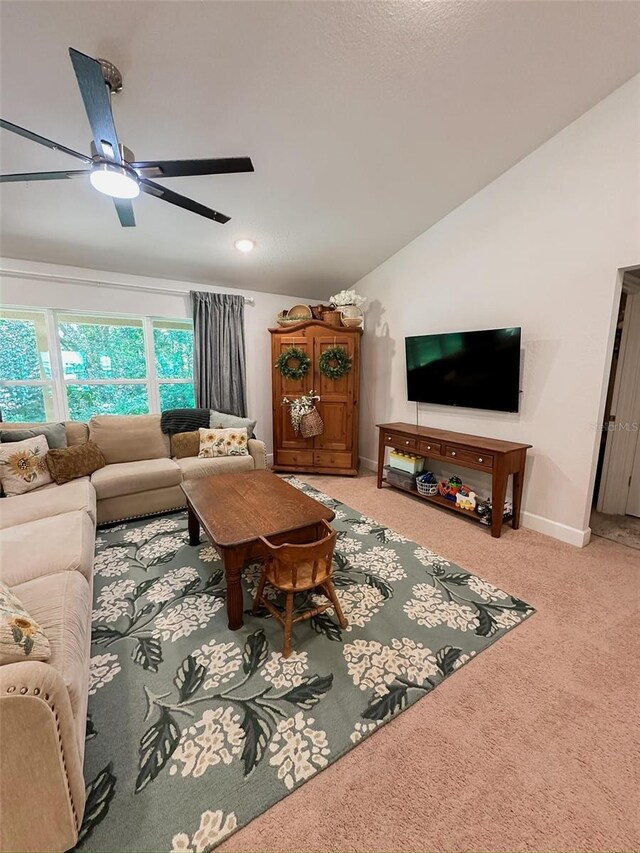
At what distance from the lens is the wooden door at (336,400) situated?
4.16 meters

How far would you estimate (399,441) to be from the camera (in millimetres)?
3633

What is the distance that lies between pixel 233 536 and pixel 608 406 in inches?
139

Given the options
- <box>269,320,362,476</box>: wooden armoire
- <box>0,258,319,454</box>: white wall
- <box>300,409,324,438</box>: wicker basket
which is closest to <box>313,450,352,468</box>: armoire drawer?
<box>269,320,362,476</box>: wooden armoire

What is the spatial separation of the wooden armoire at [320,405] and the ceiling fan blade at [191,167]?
2.45 meters

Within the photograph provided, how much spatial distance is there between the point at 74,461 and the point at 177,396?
1591mm

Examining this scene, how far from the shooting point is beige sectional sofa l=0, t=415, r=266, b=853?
0.87 metres

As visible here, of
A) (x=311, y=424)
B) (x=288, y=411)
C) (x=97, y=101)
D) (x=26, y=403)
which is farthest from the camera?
(x=288, y=411)

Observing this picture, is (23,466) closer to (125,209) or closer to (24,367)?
(24,367)

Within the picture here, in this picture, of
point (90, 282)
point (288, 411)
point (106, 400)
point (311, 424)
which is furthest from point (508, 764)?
point (90, 282)

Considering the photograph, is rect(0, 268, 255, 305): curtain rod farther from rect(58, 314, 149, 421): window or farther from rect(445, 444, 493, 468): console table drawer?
rect(445, 444, 493, 468): console table drawer

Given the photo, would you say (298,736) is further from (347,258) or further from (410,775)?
(347,258)

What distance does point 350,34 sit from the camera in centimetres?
177

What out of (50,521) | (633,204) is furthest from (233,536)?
(633,204)

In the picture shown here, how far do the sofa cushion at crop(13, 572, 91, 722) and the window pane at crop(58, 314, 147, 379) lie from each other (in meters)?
2.86
